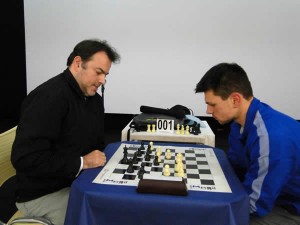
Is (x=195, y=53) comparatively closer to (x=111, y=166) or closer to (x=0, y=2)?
(x=0, y=2)

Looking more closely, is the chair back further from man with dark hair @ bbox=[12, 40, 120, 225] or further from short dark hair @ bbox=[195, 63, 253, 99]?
short dark hair @ bbox=[195, 63, 253, 99]

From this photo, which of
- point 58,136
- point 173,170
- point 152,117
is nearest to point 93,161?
point 58,136

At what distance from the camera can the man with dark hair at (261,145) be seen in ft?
3.58

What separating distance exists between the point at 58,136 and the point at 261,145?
94 centimetres

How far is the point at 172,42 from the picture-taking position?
4496 mm

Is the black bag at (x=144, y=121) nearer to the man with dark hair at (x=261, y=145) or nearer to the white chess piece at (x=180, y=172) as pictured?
the man with dark hair at (x=261, y=145)

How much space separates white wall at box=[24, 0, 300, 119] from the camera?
433cm

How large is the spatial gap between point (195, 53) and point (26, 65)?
277 cm

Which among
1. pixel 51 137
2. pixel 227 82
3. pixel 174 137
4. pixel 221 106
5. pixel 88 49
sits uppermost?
pixel 88 49

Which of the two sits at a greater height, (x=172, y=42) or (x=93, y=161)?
(x=172, y=42)

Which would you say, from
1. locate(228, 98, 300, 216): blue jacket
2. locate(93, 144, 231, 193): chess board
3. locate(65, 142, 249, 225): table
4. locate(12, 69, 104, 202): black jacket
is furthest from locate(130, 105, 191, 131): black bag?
locate(65, 142, 249, 225): table

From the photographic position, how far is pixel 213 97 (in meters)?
1.34

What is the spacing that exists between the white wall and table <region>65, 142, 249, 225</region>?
11.9 ft

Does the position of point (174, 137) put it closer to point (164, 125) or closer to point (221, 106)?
point (164, 125)
